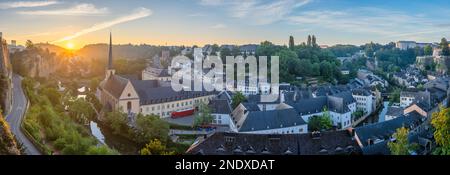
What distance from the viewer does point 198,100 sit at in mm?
23703

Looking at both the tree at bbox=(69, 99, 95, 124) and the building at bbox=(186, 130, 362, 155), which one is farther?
the tree at bbox=(69, 99, 95, 124)

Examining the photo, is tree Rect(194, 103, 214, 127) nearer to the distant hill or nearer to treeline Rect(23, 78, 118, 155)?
treeline Rect(23, 78, 118, 155)

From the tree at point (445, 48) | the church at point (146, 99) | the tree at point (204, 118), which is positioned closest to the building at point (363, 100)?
the church at point (146, 99)

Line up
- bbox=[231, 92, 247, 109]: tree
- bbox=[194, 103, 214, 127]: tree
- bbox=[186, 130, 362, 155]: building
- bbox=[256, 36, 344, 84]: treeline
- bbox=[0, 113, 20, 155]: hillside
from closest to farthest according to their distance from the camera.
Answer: bbox=[0, 113, 20, 155]: hillside, bbox=[186, 130, 362, 155]: building, bbox=[194, 103, 214, 127]: tree, bbox=[231, 92, 247, 109]: tree, bbox=[256, 36, 344, 84]: treeline

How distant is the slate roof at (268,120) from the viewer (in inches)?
610

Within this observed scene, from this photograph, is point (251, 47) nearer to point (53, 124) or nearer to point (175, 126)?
point (175, 126)

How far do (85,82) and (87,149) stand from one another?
24.9 metres

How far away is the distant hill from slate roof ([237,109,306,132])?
26251mm

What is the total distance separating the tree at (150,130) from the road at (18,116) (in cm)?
404

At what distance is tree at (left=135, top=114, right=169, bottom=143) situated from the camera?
50.4ft

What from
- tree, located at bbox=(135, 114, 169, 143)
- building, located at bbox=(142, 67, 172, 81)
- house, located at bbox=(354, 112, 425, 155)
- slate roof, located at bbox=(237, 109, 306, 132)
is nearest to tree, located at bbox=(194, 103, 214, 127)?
slate roof, located at bbox=(237, 109, 306, 132)

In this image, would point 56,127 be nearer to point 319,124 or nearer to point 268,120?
point 268,120
